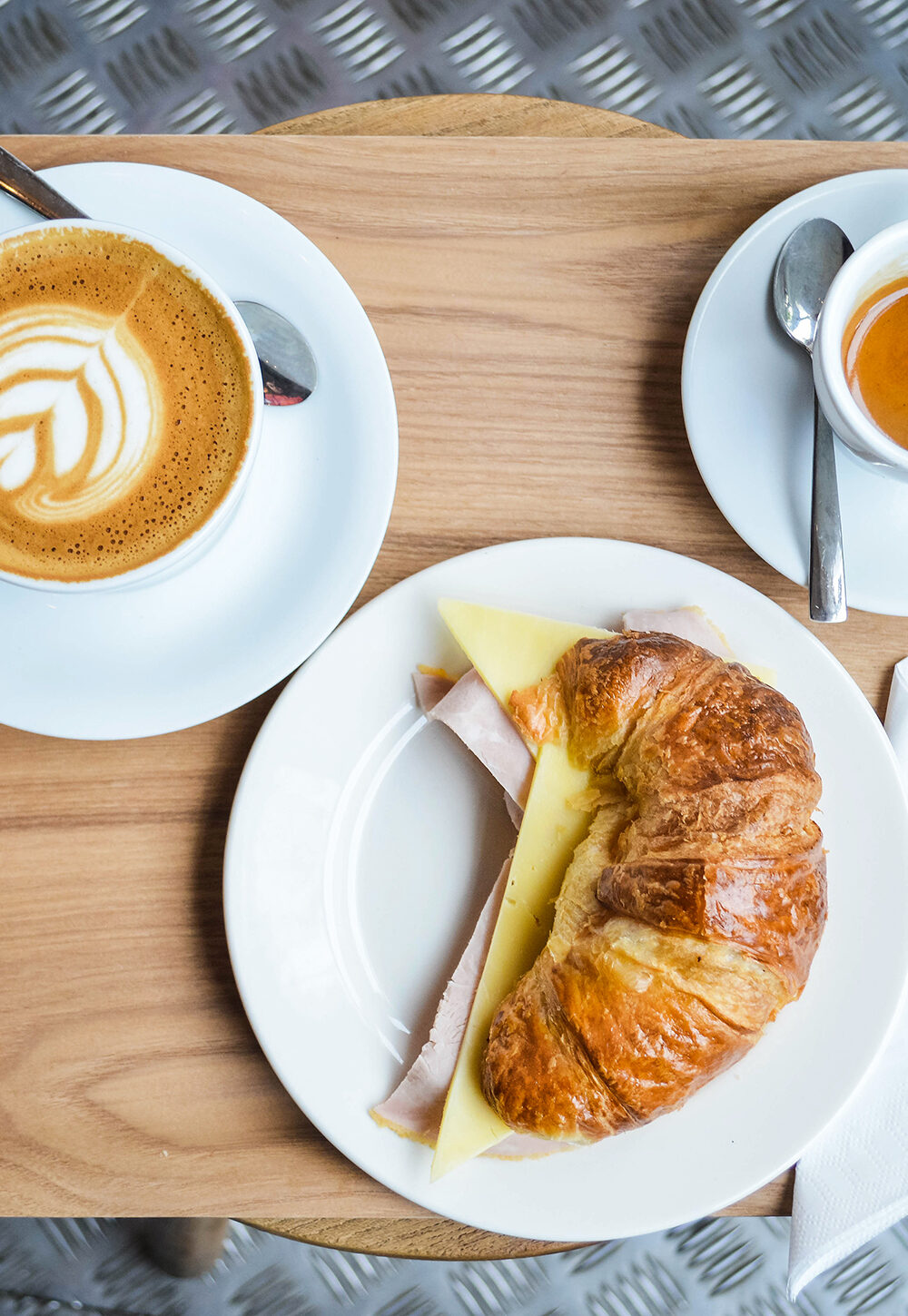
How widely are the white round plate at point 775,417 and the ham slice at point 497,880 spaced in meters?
0.12

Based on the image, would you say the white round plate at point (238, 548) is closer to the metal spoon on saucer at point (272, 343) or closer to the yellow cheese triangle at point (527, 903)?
the metal spoon on saucer at point (272, 343)

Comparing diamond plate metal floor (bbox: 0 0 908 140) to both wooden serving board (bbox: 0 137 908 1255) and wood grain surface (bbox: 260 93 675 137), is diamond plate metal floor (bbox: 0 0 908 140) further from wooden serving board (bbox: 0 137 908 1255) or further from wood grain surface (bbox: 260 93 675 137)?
wooden serving board (bbox: 0 137 908 1255)

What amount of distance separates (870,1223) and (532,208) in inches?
45.2

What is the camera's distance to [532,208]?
1168 millimetres

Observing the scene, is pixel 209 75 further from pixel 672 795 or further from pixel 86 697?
pixel 672 795

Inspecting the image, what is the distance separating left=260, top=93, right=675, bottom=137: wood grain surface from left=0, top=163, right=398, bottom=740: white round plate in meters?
0.33

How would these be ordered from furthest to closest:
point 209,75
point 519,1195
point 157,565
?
point 209,75, point 519,1195, point 157,565

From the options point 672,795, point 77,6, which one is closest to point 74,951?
point 672,795

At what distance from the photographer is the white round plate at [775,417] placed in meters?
1.07

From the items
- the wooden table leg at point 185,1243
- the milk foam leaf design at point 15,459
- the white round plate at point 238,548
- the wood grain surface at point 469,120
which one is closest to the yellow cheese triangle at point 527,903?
the white round plate at point 238,548

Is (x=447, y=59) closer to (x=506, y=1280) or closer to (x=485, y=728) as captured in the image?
(x=485, y=728)

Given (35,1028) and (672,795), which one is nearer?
(672,795)

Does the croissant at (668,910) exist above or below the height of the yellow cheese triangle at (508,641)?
below

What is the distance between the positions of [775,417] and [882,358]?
0.12 metres
